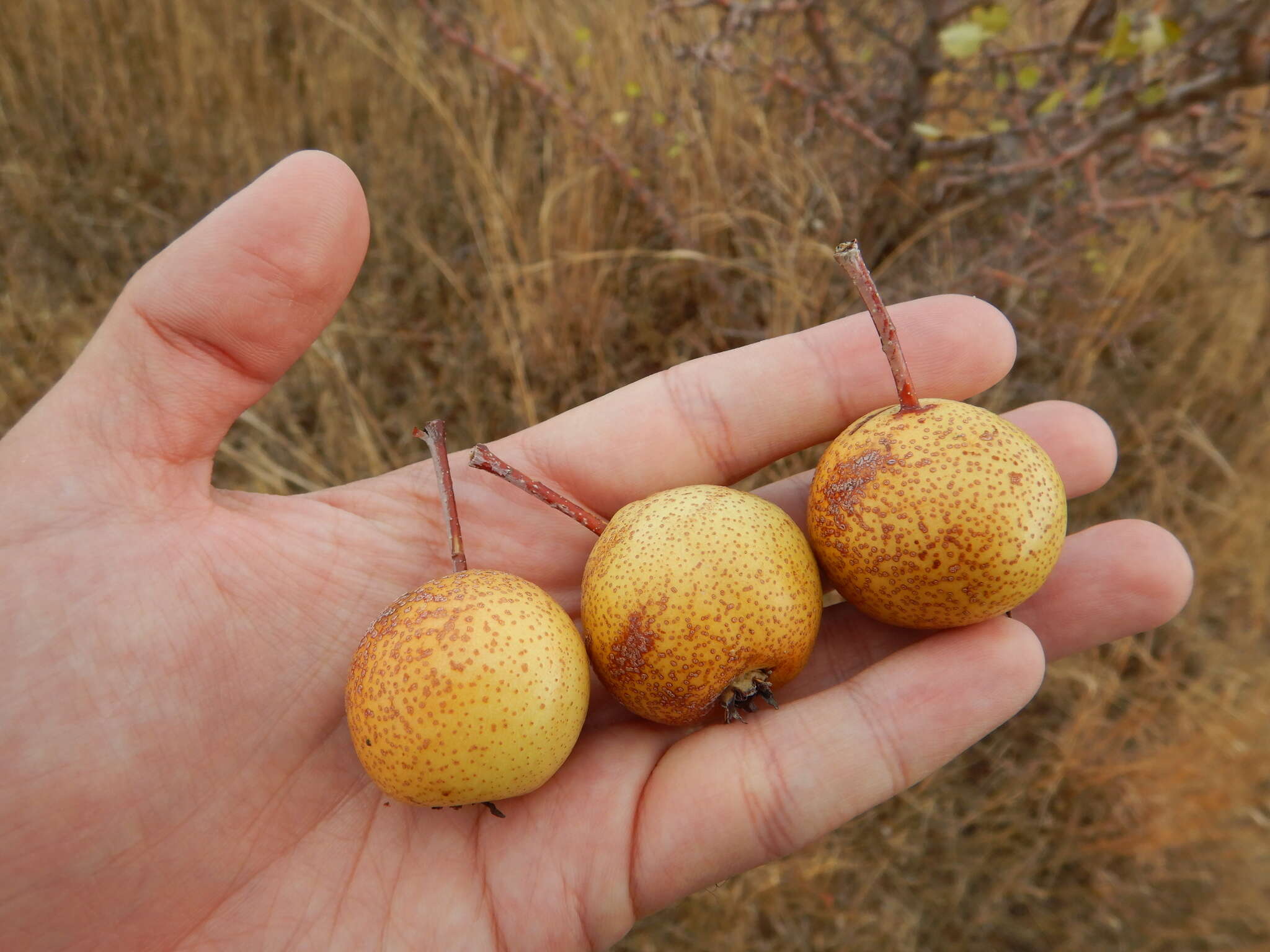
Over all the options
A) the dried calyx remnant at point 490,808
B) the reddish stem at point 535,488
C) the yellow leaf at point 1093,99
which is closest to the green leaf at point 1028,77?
the yellow leaf at point 1093,99

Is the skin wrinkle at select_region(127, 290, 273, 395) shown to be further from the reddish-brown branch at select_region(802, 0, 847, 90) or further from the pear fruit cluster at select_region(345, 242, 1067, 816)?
the reddish-brown branch at select_region(802, 0, 847, 90)

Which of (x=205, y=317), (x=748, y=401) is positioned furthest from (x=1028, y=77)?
(x=205, y=317)

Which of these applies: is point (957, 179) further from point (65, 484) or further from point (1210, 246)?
point (65, 484)

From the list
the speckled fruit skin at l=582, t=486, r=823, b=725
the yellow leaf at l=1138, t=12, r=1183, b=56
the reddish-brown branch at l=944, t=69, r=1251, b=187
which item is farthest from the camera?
the reddish-brown branch at l=944, t=69, r=1251, b=187

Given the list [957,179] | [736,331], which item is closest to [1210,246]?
[957,179]

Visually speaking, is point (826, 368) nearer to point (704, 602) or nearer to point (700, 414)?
point (700, 414)

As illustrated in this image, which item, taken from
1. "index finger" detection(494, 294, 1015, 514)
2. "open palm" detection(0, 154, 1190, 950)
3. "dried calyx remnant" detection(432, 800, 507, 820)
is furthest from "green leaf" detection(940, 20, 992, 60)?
"dried calyx remnant" detection(432, 800, 507, 820)

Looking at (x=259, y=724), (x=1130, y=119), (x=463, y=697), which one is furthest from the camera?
Answer: (x=1130, y=119)
